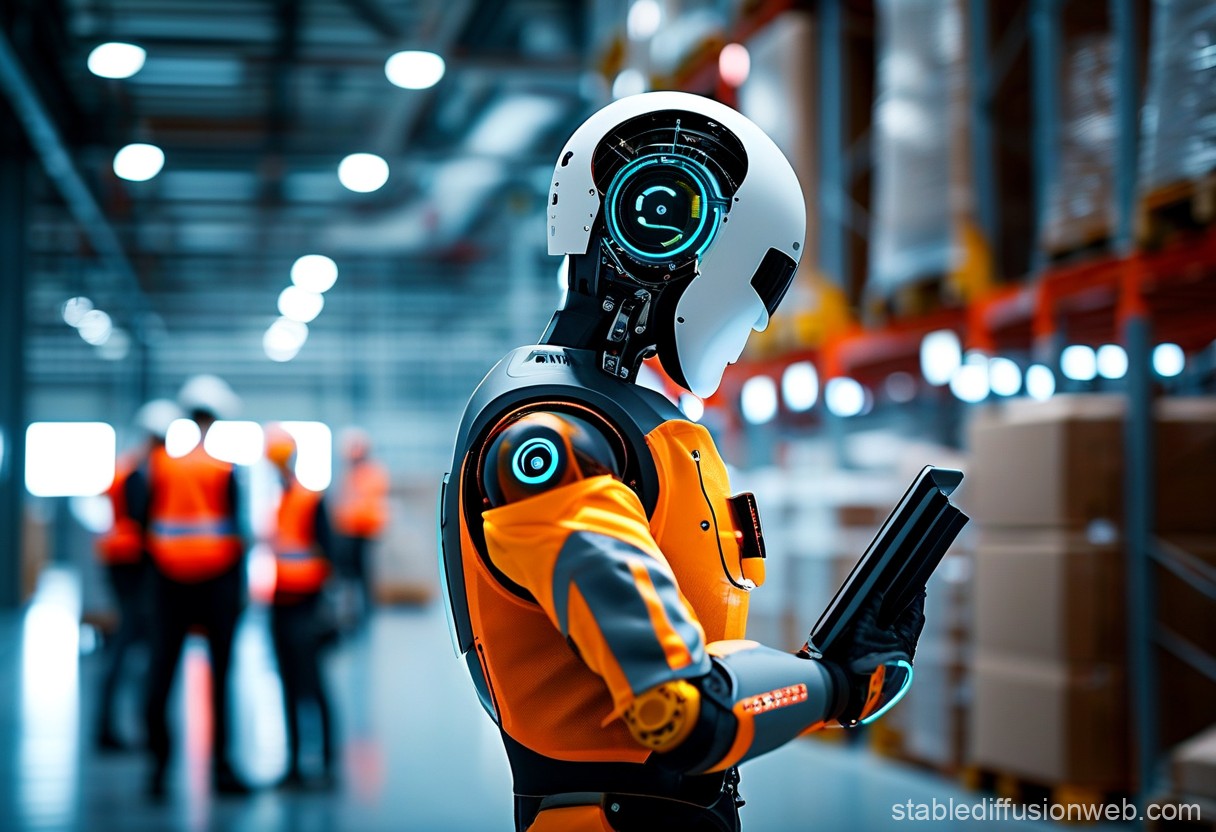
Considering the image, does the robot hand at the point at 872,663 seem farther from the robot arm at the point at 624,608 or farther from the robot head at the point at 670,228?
the robot head at the point at 670,228

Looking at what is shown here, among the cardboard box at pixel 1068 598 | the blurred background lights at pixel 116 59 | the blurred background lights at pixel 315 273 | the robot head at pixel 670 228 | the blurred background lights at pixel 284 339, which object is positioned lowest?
the cardboard box at pixel 1068 598

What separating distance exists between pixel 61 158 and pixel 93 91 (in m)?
1.80

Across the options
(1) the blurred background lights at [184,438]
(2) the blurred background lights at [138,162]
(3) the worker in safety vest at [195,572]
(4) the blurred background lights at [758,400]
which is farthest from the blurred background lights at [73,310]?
(3) the worker in safety vest at [195,572]

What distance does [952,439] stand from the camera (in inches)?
305

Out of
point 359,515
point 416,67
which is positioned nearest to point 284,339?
point 359,515

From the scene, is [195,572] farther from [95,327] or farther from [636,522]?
[95,327]

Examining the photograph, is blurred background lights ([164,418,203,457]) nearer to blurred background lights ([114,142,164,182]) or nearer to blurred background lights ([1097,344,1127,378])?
blurred background lights ([1097,344,1127,378])

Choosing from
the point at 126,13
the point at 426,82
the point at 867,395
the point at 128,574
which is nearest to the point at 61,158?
the point at 126,13

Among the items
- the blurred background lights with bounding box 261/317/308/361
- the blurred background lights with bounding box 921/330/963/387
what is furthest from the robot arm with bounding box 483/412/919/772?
the blurred background lights with bounding box 261/317/308/361

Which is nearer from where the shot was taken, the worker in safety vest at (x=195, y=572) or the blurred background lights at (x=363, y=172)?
the worker in safety vest at (x=195, y=572)

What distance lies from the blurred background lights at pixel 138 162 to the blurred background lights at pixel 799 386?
1033 cm

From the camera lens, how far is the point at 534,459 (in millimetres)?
1717

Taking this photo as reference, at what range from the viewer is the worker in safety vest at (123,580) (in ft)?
25.9

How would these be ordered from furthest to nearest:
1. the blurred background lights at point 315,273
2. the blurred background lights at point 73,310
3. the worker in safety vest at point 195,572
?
the blurred background lights at point 315,273, the blurred background lights at point 73,310, the worker in safety vest at point 195,572
